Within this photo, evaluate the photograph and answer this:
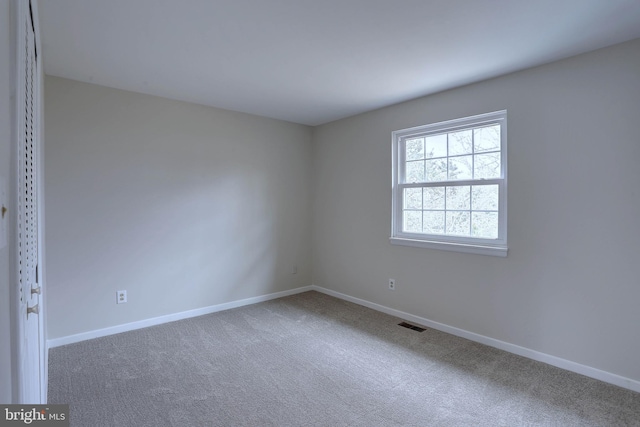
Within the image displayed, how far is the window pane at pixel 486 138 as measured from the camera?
3029 mm

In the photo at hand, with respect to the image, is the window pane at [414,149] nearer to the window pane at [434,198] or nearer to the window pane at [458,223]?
the window pane at [434,198]

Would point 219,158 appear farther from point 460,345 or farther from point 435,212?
point 460,345

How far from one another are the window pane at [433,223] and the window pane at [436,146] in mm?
627

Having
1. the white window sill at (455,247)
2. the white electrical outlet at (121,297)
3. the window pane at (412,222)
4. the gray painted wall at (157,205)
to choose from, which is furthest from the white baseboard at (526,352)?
the white electrical outlet at (121,297)

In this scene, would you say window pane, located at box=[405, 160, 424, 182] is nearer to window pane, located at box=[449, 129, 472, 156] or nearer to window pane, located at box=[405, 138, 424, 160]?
window pane, located at box=[405, 138, 424, 160]

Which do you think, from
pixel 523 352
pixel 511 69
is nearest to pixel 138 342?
pixel 523 352

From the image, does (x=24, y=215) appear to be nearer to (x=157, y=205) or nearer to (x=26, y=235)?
(x=26, y=235)

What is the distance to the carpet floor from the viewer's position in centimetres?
203

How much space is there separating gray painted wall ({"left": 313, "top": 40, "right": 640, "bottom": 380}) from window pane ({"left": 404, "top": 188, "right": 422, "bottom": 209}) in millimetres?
516

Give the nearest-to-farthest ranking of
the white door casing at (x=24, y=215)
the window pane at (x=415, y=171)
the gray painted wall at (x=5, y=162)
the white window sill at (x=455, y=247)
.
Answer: the gray painted wall at (x=5, y=162), the white door casing at (x=24, y=215), the white window sill at (x=455, y=247), the window pane at (x=415, y=171)

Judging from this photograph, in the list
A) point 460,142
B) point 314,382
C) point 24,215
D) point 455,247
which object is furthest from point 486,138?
point 24,215

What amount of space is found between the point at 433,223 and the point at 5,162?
3.43 m

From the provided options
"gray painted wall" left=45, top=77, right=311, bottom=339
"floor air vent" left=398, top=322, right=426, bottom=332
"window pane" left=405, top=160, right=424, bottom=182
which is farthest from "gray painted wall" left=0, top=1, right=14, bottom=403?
"window pane" left=405, top=160, right=424, bottom=182

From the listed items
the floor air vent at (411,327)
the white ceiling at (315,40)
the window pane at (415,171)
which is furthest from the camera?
the window pane at (415,171)
